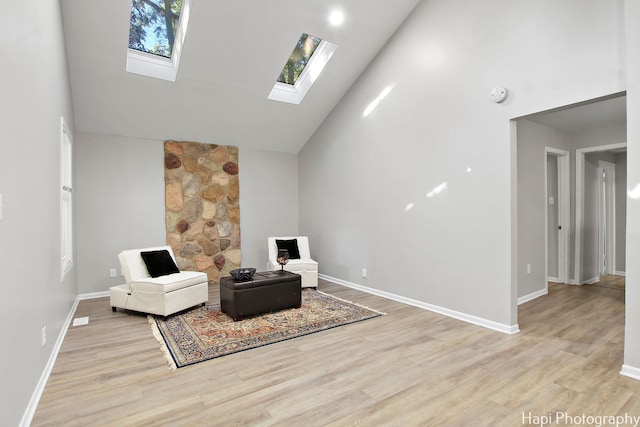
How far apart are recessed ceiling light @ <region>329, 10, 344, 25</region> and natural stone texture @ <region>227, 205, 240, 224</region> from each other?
3.25m

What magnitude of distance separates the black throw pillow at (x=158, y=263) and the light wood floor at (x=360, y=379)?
709 mm

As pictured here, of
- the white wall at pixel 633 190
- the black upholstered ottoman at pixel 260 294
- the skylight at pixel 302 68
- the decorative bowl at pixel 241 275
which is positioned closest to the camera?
the white wall at pixel 633 190

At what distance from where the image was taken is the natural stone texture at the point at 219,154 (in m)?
5.59

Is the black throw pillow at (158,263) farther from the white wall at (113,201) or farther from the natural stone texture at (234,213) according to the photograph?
the natural stone texture at (234,213)

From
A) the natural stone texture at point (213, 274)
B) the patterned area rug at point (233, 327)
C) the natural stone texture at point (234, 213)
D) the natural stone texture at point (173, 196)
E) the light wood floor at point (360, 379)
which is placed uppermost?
the natural stone texture at point (173, 196)

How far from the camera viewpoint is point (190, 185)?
213 inches

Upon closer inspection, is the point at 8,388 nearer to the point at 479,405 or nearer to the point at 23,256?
the point at 23,256

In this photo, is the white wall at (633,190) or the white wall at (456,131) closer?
the white wall at (633,190)

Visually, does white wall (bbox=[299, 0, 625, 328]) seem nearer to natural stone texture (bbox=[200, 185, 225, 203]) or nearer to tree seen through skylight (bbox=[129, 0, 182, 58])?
natural stone texture (bbox=[200, 185, 225, 203])

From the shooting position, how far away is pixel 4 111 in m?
1.61

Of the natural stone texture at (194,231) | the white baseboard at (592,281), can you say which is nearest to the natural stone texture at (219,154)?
the natural stone texture at (194,231)

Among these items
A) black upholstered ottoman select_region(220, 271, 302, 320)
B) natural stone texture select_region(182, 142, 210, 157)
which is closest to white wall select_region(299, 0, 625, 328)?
black upholstered ottoman select_region(220, 271, 302, 320)

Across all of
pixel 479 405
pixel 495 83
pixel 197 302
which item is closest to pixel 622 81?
pixel 495 83

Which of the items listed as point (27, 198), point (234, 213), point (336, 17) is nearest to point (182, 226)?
point (234, 213)
